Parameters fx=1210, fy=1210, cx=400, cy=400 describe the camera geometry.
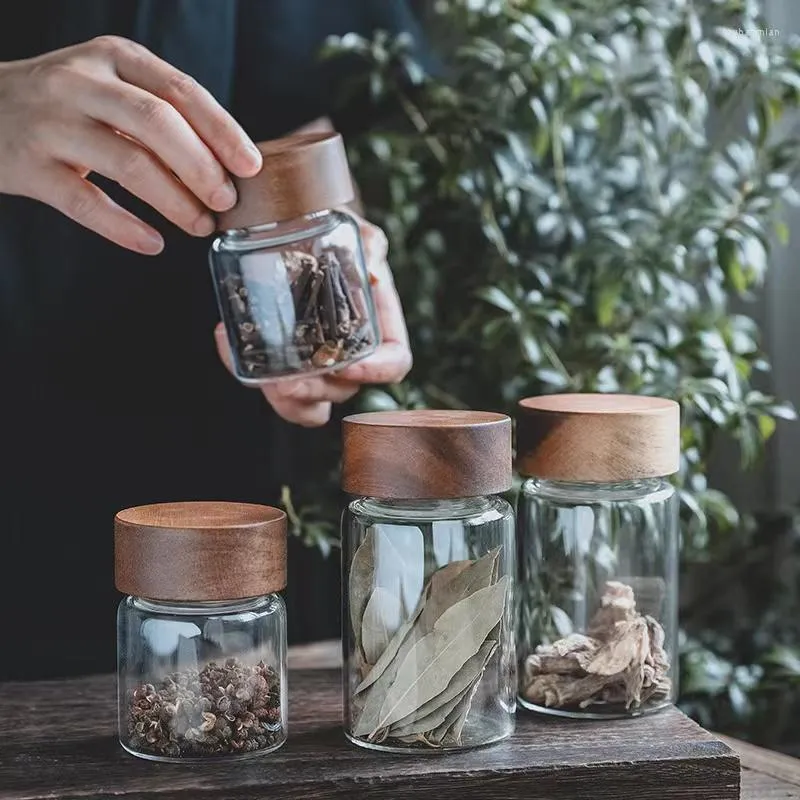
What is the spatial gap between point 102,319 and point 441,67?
65 cm

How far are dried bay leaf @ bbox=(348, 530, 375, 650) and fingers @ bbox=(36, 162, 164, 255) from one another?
12.7 inches

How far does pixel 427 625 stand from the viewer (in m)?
0.95

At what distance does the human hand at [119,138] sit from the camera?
0.96 meters

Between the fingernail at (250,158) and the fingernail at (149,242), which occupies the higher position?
the fingernail at (250,158)

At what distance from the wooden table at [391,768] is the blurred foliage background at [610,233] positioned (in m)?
0.36

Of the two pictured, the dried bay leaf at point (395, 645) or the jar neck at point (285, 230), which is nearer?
the dried bay leaf at point (395, 645)

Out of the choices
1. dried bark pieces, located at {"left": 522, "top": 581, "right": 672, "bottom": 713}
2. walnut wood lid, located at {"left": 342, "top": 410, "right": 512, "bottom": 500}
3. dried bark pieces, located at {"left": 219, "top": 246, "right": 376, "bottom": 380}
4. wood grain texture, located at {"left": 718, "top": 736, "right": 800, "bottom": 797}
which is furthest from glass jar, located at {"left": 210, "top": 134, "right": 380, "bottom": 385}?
wood grain texture, located at {"left": 718, "top": 736, "right": 800, "bottom": 797}

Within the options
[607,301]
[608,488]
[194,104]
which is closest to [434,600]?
[608,488]

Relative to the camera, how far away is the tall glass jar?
1.03m

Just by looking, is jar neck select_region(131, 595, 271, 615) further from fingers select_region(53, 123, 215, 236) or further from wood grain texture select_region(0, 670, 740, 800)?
fingers select_region(53, 123, 215, 236)

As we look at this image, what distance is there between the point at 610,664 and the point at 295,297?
1.36 feet

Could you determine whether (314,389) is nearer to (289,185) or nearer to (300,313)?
(300,313)

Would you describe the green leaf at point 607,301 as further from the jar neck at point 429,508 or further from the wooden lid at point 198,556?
the wooden lid at point 198,556

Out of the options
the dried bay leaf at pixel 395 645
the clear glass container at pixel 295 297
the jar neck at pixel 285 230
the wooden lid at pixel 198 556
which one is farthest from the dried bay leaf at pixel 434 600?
the jar neck at pixel 285 230
